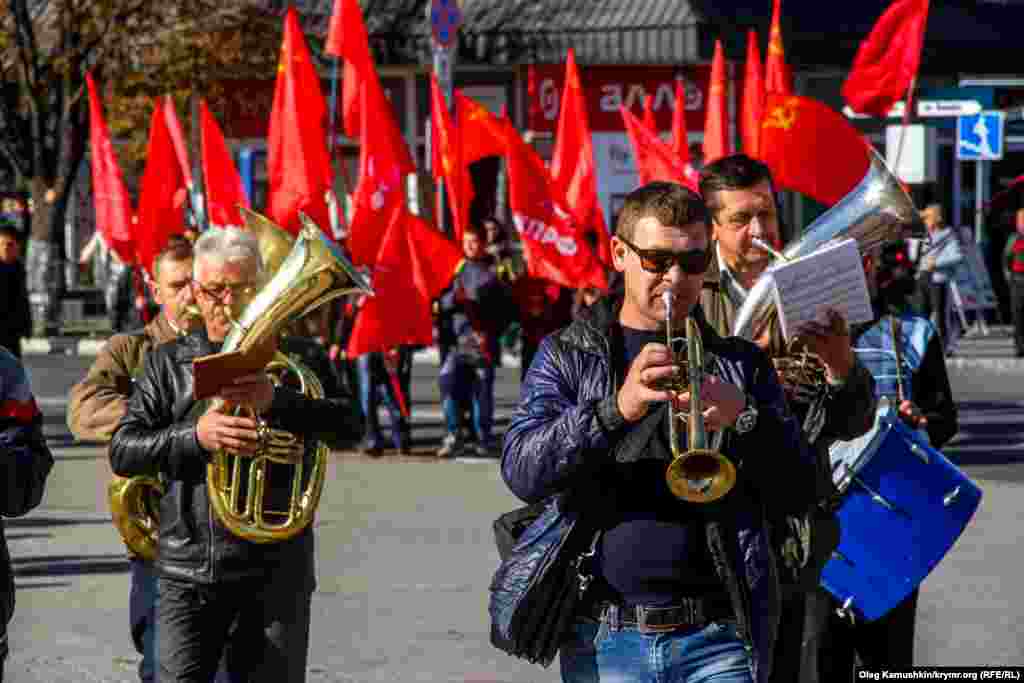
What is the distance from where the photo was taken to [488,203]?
29.2 metres

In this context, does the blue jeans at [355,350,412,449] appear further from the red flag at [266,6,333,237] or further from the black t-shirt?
the black t-shirt

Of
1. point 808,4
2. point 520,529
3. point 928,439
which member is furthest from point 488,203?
point 520,529

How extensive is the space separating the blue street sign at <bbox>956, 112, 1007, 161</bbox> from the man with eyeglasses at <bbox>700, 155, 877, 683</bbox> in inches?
742

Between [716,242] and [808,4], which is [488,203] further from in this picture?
[716,242]

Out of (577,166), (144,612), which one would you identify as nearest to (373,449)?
(577,166)

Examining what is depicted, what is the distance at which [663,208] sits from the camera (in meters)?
4.35

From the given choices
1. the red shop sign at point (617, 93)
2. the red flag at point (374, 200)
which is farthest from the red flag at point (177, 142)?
the red shop sign at point (617, 93)

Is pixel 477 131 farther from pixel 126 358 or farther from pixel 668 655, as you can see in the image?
pixel 668 655

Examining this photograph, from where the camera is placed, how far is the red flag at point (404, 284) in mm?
14820

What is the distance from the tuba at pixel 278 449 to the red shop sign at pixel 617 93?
25261mm

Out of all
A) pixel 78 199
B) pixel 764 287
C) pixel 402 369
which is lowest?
pixel 78 199

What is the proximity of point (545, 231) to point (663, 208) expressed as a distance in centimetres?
1201

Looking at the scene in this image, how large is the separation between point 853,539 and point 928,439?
2.13 ft

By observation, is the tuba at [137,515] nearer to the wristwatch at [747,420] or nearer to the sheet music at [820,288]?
the sheet music at [820,288]
